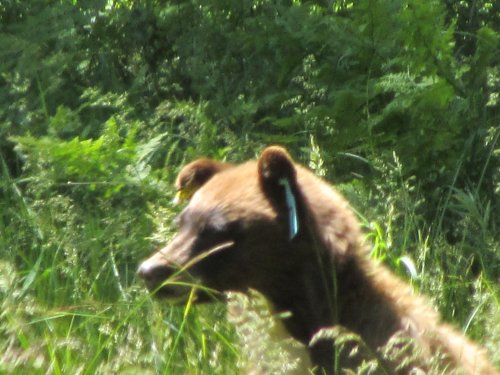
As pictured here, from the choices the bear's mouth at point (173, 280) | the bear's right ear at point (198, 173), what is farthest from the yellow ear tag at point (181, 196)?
the bear's mouth at point (173, 280)

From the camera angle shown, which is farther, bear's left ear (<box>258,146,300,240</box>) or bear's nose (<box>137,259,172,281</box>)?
bear's left ear (<box>258,146,300,240</box>)

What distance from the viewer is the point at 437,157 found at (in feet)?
22.5

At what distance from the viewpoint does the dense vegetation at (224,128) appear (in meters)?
5.50

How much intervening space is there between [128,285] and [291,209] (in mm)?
1154

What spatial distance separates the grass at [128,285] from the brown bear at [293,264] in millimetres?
139

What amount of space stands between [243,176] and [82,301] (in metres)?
0.77

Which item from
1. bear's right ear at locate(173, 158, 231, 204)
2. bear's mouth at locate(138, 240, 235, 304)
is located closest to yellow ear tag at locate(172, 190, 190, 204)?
→ bear's right ear at locate(173, 158, 231, 204)

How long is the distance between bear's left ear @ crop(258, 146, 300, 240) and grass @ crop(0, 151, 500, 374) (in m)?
0.40

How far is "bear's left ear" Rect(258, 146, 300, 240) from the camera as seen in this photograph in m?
4.83

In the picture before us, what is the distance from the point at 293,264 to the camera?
4.82 meters

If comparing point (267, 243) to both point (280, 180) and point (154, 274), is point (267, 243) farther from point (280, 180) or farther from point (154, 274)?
point (154, 274)

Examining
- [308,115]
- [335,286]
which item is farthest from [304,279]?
[308,115]

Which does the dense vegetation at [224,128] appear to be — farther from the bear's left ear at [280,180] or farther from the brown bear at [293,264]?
the bear's left ear at [280,180]

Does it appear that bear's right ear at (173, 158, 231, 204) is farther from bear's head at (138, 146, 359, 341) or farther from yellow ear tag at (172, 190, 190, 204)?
bear's head at (138, 146, 359, 341)
